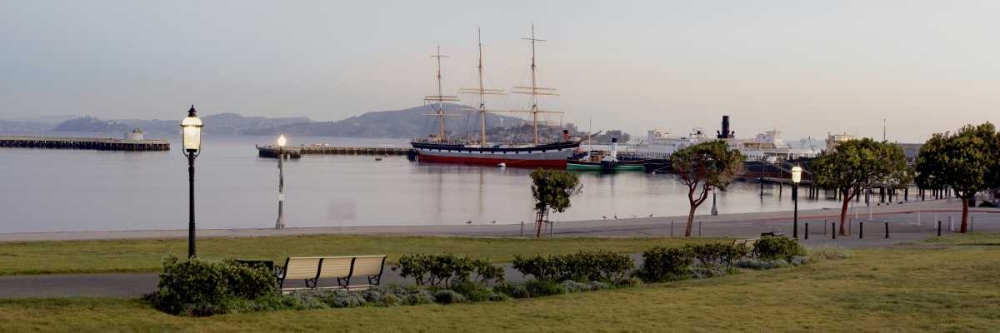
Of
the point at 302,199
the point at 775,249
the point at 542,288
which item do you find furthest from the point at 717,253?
the point at 302,199

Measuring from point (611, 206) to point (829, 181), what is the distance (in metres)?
27.0

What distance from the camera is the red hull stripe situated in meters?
112

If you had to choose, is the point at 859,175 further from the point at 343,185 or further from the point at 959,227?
the point at 343,185

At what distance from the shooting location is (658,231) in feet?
83.8

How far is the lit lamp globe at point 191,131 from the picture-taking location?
10.5 metres

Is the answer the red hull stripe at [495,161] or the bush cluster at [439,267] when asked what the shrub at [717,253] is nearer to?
the bush cluster at [439,267]

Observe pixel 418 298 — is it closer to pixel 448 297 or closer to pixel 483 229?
pixel 448 297

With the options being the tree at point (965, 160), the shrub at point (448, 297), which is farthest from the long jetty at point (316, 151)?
the shrub at point (448, 297)

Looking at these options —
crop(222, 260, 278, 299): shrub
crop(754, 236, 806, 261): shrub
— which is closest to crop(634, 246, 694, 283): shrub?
crop(754, 236, 806, 261): shrub

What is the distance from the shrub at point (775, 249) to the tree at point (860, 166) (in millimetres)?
12074

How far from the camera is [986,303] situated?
30.1ft

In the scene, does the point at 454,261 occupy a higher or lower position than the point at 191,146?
lower

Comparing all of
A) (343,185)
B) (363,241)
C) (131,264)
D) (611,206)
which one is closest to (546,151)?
(343,185)

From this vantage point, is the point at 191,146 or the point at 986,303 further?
the point at 191,146
